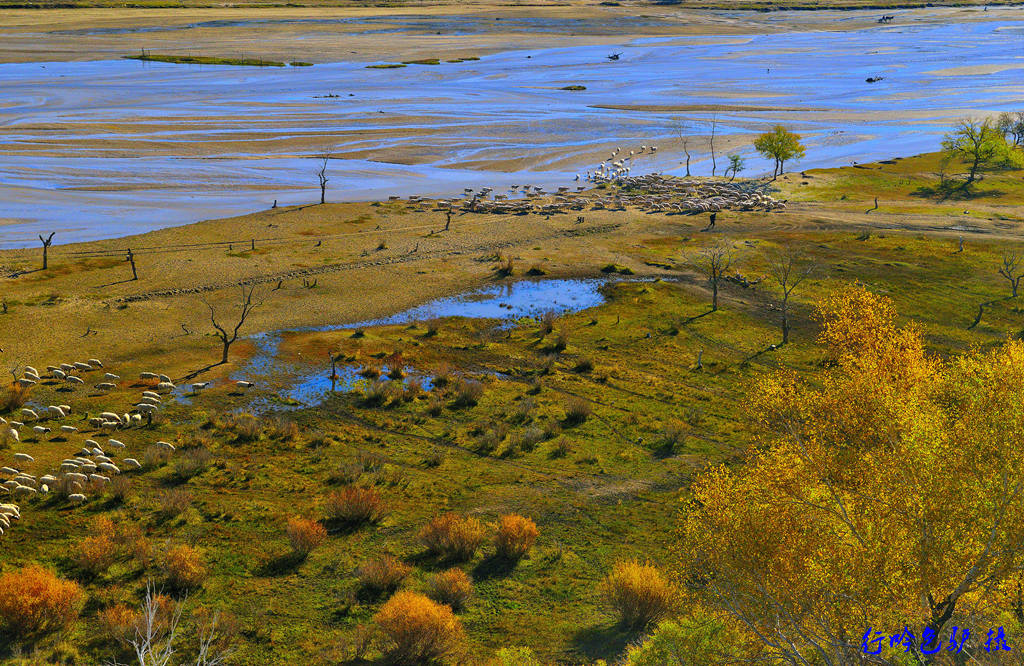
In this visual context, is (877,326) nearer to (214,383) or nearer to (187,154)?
(214,383)

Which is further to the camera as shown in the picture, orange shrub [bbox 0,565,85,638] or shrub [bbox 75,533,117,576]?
shrub [bbox 75,533,117,576]

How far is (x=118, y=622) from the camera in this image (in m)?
23.3

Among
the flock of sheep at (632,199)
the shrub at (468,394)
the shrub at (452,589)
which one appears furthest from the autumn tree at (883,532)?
the flock of sheep at (632,199)

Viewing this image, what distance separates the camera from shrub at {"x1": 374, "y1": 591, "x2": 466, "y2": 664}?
23078 mm

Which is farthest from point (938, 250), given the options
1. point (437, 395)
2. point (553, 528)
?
point (553, 528)

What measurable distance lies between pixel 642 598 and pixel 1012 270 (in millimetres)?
54608

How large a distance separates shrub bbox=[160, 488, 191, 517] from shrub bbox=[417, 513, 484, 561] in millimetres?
8681

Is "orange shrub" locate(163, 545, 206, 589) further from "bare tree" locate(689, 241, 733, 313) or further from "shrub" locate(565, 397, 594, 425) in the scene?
"bare tree" locate(689, 241, 733, 313)

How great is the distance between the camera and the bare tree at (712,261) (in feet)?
214

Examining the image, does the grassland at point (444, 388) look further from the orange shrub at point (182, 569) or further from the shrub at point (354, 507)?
the shrub at point (354, 507)

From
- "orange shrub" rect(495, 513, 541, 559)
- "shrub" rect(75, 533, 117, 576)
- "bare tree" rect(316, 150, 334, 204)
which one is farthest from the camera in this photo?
"bare tree" rect(316, 150, 334, 204)

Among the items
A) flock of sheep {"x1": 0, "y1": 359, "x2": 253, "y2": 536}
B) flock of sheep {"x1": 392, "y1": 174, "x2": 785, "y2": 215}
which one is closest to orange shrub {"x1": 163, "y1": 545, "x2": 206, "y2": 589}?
flock of sheep {"x1": 0, "y1": 359, "x2": 253, "y2": 536}

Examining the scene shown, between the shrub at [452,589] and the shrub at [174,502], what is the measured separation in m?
10.1

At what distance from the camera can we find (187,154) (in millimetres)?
98438
